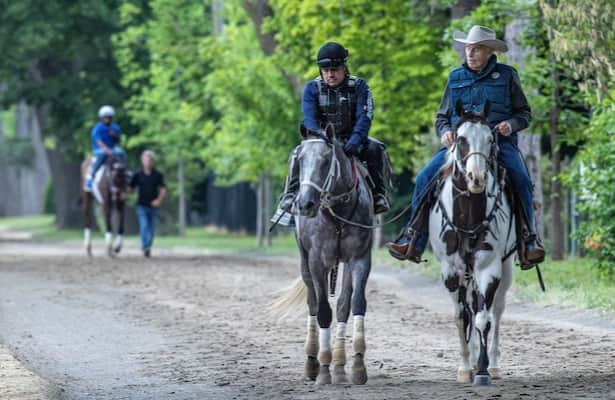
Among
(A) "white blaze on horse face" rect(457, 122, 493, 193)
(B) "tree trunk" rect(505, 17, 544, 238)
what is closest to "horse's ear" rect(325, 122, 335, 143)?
(A) "white blaze on horse face" rect(457, 122, 493, 193)

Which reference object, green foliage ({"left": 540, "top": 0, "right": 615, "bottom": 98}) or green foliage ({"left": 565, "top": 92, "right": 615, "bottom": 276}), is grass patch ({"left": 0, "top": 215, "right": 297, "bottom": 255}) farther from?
green foliage ({"left": 540, "top": 0, "right": 615, "bottom": 98})

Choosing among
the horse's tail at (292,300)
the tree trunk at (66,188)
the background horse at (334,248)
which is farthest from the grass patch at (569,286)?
the tree trunk at (66,188)

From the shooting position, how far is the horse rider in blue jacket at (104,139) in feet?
105

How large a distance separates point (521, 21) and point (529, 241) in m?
12.4

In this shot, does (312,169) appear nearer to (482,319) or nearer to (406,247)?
(406,247)

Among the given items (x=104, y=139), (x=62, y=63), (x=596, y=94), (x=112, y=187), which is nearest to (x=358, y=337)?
(x=596, y=94)

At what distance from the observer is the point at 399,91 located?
30891 mm

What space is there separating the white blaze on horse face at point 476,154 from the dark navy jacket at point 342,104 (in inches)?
46.3

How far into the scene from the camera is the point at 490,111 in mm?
12953

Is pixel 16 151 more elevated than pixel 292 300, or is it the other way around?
pixel 16 151

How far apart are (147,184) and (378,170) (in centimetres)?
2016

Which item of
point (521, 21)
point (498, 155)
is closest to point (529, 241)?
point (498, 155)

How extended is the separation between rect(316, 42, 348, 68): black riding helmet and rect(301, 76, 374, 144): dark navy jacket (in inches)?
9.1

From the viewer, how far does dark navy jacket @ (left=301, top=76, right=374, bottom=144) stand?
42.6ft
